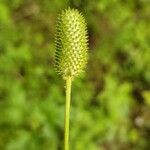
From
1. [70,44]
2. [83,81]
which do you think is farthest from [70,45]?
[83,81]

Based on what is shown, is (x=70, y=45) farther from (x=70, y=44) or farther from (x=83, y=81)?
(x=83, y=81)

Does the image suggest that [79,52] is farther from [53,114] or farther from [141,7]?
[141,7]

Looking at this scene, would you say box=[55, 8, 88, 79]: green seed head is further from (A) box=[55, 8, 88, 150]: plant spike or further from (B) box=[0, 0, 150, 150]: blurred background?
(B) box=[0, 0, 150, 150]: blurred background

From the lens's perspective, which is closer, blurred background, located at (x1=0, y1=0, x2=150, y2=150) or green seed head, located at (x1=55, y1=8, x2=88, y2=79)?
green seed head, located at (x1=55, y1=8, x2=88, y2=79)

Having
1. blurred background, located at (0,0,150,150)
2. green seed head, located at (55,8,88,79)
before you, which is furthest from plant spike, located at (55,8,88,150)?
blurred background, located at (0,0,150,150)

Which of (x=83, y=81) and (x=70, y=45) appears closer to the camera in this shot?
(x=70, y=45)
